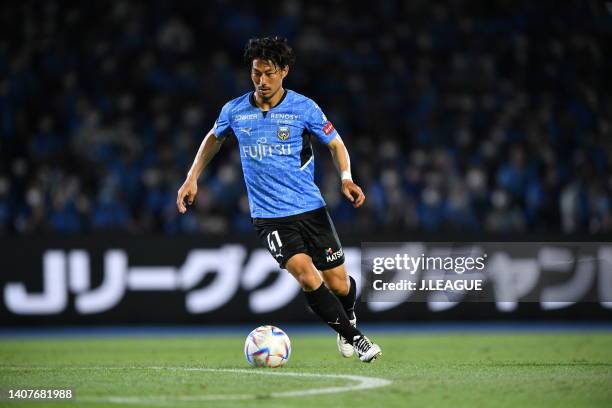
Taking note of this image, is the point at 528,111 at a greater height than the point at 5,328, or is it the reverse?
the point at 528,111

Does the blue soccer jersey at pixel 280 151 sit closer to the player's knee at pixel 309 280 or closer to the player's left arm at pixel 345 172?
the player's left arm at pixel 345 172

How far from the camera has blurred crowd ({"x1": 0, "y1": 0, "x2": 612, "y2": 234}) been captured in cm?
1505

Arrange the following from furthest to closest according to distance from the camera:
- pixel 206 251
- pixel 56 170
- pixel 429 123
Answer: pixel 429 123
pixel 56 170
pixel 206 251

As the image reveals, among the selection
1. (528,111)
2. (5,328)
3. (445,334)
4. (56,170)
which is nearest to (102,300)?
(5,328)

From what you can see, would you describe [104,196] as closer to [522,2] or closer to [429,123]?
[429,123]

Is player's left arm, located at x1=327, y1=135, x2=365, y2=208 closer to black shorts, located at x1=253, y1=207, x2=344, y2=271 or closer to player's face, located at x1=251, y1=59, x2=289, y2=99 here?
black shorts, located at x1=253, y1=207, x2=344, y2=271

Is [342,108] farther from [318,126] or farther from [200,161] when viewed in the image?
[318,126]

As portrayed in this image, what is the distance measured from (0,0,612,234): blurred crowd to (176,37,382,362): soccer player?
258 inches

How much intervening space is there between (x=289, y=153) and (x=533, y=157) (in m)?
8.93

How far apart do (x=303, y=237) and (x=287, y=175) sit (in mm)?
489

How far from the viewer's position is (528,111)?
17.2 meters

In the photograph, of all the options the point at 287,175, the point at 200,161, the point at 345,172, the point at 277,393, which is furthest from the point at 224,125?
the point at 277,393

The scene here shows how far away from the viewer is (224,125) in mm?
8070

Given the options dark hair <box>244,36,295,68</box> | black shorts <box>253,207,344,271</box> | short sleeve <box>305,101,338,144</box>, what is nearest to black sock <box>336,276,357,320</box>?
black shorts <box>253,207,344,271</box>
